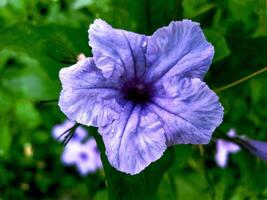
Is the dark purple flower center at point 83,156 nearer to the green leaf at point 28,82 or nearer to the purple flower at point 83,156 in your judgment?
the purple flower at point 83,156

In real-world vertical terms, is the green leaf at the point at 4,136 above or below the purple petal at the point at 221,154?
above

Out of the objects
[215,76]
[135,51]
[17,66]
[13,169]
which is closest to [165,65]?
[135,51]

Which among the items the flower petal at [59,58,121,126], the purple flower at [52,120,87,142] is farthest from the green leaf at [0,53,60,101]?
the flower petal at [59,58,121,126]

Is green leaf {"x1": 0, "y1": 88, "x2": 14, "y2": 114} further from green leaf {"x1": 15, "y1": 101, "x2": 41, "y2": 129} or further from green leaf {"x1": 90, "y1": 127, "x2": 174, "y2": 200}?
green leaf {"x1": 90, "y1": 127, "x2": 174, "y2": 200}

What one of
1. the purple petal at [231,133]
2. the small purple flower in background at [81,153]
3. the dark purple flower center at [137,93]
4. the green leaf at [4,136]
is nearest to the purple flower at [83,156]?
the small purple flower in background at [81,153]

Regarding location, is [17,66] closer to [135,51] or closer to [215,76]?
[215,76]

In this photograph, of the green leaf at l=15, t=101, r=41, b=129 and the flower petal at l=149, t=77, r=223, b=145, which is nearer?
the flower petal at l=149, t=77, r=223, b=145
